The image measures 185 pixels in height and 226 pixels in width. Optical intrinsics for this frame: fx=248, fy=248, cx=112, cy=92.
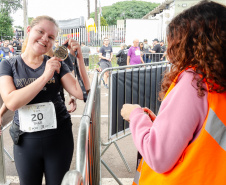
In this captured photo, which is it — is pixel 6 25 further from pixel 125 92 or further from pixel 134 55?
pixel 125 92

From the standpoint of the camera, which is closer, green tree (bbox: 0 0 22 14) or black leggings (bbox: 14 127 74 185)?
black leggings (bbox: 14 127 74 185)

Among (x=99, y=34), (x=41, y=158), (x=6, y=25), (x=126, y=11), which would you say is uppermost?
(x=126, y=11)

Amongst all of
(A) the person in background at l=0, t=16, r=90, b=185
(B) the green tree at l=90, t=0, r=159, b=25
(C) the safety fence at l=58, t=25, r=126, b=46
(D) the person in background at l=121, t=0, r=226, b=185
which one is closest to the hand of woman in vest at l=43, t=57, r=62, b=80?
(A) the person in background at l=0, t=16, r=90, b=185

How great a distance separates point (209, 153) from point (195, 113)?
0.52 feet

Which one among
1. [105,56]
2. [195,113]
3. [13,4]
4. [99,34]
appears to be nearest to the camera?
[195,113]

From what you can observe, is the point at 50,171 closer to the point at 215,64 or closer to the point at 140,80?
the point at 215,64

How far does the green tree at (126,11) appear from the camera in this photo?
93.1m

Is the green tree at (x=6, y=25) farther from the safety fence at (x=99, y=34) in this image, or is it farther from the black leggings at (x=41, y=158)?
the black leggings at (x=41, y=158)

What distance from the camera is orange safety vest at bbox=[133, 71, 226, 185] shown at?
0.94m

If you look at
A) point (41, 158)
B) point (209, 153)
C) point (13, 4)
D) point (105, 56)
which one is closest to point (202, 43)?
point (209, 153)

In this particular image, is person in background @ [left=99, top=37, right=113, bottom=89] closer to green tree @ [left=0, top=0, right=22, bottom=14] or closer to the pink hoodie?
green tree @ [left=0, top=0, right=22, bottom=14]

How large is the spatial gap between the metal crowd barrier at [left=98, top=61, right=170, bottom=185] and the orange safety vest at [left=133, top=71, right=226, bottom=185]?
190cm

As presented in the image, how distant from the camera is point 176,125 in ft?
3.10

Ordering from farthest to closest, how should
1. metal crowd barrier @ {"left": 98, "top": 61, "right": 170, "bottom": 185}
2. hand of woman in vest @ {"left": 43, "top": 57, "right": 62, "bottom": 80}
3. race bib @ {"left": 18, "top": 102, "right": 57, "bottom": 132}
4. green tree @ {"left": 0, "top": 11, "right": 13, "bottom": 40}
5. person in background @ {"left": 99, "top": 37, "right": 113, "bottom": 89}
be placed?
green tree @ {"left": 0, "top": 11, "right": 13, "bottom": 40}
person in background @ {"left": 99, "top": 37, "right": 113, "bottom": 89}
metal crowd barrier @ {"left": 98, "top": 61, "right": 170, "bottom": 185}
race bib @ {"left": 18, "top": 102, "right": 57, "bottom": 132}
hand of woman in vest @ {"left": 43, "top": 57, "right": 62, "bottom": 80}
